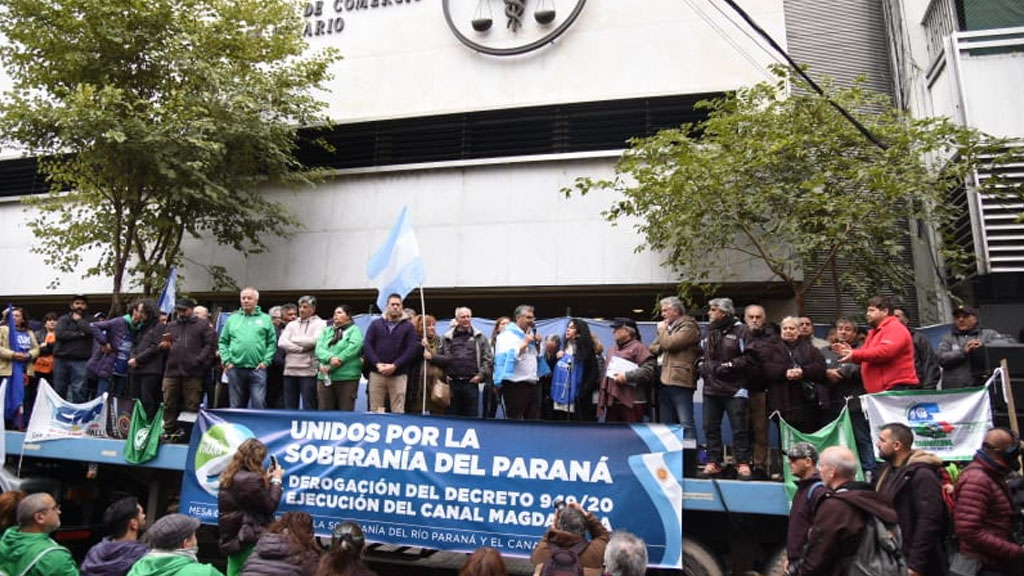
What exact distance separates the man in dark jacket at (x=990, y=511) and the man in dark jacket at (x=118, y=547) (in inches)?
203

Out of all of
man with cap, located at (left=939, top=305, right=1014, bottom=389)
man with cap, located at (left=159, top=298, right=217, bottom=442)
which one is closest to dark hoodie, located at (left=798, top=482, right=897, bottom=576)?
man with cap, located at (left=939, top=305, right=1014, bottom=389)

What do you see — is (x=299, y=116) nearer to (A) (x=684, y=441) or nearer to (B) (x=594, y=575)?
(A) (x=684, y=441)

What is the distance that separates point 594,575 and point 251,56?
11.0 metres

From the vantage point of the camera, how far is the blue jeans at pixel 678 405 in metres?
6.71

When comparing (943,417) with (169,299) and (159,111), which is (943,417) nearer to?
(169,299)

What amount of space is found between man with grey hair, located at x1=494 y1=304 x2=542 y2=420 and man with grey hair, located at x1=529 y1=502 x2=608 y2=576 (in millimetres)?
2515

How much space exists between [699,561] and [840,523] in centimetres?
197

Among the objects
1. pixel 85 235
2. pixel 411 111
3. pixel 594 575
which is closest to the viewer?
pixel 594 575

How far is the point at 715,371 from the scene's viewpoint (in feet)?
21.3

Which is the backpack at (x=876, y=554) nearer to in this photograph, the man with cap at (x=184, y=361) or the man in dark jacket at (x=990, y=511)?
the man in dark jacket at (x=990, y=511)

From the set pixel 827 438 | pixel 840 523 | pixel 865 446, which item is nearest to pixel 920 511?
pixel 840 523

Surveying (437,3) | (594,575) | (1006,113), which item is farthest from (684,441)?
(437,3)

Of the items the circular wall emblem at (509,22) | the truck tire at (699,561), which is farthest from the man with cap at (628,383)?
the circular wall emblem at (509,22)

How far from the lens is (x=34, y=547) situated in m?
4.28
